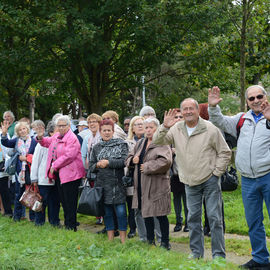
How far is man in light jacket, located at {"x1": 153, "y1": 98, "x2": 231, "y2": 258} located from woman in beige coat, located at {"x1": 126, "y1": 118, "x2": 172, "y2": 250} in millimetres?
608

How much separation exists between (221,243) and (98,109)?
10427 mm

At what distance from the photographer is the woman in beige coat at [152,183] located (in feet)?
19.2

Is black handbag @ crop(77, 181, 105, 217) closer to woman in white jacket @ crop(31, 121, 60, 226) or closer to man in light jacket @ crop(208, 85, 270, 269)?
woman in white jacket @ crop(31, 121, 60, 226)

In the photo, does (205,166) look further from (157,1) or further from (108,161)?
(157,1)

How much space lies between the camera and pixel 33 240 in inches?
251

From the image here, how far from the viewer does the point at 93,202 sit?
6352mm

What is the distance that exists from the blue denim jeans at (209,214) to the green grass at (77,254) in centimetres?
30

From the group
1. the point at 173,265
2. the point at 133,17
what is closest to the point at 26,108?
the point at 133,17

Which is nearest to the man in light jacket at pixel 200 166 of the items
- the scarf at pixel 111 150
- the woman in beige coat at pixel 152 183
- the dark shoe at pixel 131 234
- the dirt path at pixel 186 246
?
the dirt path at pixel 186 246

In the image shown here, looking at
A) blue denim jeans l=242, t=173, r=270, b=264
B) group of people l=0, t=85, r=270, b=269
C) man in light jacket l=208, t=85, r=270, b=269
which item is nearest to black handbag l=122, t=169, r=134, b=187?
group of people l=0, t=85, r=270, b=269

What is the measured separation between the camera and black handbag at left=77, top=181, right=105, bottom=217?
6.34 m

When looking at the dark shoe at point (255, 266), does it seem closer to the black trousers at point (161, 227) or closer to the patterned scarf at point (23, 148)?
the black trousers at point (161, 227)

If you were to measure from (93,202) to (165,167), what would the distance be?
4.39 ft

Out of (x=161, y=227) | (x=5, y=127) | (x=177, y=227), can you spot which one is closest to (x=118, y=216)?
(x=161, y=227)
